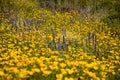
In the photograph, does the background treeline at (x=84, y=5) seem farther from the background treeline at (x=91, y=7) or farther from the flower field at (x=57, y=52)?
the flower field at (x=57, y=52)

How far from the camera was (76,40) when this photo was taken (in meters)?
8.23

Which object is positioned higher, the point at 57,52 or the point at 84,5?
the point at 57,52

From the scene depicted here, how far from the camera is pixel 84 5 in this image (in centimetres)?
1709

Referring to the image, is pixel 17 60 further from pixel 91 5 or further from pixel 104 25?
pixel 91 5

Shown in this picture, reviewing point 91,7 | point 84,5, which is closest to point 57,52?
point 91,7

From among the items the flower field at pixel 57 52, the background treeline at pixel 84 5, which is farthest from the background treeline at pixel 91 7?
the flower field at pixel 57 52

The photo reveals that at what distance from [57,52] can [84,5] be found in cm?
1121

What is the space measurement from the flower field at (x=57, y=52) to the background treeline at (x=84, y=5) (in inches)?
24.0

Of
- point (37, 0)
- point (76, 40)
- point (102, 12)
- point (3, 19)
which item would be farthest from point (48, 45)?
point (37, 0)

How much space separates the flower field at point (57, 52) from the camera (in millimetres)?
5156

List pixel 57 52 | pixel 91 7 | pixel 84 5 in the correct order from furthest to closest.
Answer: pixel 84 5 < pixel 91 7 < pixel 57 52

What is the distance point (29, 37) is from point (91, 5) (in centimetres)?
931

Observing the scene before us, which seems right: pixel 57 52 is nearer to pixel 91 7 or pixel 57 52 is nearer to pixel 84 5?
pixel 91 7

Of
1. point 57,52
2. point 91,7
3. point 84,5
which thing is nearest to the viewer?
point 57,52
